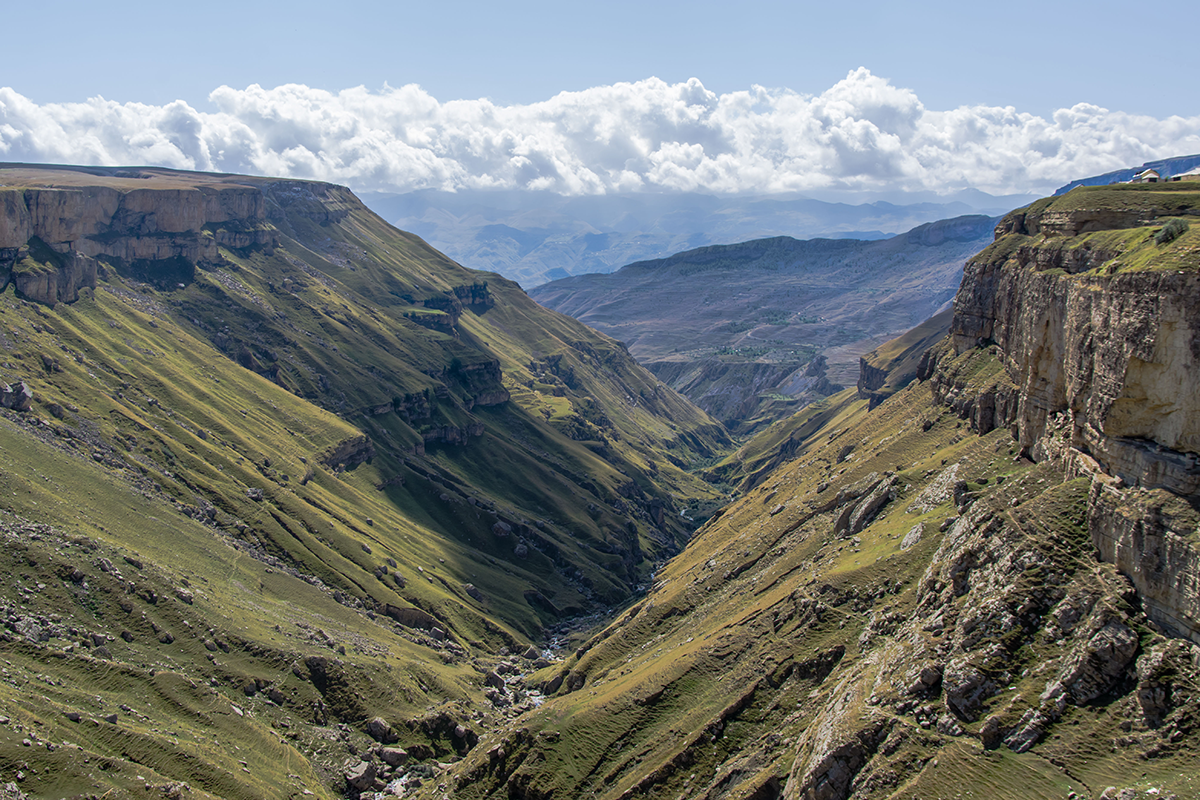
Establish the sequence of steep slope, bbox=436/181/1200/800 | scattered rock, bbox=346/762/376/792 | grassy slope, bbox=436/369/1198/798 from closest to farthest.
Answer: steep slope, bbox=436/181/1200/800 < grassy slope, bbox=436/369/1198/798 < scattered rock, bbox=346/762/376/792

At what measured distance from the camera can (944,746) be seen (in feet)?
259

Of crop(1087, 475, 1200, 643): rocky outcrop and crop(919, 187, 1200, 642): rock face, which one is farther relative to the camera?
crop(919, 187, 1200, 642): rock face

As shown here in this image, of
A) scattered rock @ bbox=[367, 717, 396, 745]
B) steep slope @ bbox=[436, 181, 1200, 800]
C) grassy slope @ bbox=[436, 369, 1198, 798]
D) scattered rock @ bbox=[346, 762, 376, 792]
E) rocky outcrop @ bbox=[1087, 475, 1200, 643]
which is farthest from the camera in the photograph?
scattered rock @ bbox=[367, 717, 396, 745]

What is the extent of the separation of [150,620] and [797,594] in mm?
120145

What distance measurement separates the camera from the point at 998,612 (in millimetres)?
82438

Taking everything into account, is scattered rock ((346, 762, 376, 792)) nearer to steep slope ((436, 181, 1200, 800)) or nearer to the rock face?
steep slope ((436, 181, 1200, 800))

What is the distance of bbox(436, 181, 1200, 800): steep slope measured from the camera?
2768 inches

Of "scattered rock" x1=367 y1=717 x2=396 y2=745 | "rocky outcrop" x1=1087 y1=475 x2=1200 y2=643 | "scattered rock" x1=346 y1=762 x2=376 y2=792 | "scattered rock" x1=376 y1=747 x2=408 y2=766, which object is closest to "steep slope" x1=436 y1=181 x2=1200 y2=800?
"rocky outcrop" x1=1087 y1=475 x2=1200 y2=643

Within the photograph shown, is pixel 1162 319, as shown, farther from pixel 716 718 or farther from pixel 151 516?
pixel 151 516

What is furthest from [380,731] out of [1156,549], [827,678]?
[1156,549]

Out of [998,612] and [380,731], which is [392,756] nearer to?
[380,731]

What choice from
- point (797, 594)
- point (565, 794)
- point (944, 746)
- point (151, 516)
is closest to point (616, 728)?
point (565, 794)

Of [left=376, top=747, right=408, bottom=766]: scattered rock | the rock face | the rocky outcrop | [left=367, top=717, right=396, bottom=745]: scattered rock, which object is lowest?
[left=376, top=747, right=408, bottom=766]: scattered rock

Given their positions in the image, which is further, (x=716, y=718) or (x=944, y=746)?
(x=716, y=718)
